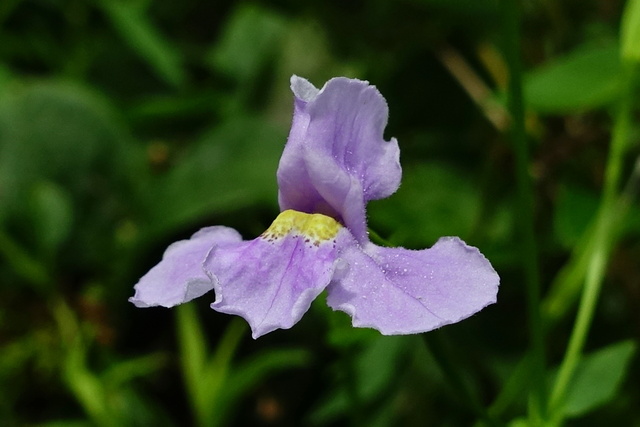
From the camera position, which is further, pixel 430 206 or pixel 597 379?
pixel 430 206

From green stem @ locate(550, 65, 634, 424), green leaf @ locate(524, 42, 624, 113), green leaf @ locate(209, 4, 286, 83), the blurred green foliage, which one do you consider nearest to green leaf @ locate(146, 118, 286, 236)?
the blurred green foliage

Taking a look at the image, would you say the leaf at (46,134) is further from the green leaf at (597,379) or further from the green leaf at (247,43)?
the green leaf at (597,379)

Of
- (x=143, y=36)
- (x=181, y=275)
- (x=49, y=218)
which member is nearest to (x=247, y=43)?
(x=143, y=36)

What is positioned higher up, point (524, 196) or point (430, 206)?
point (524, 196)

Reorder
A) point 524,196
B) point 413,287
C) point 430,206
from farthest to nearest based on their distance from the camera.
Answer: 1. point 430,206
2. point 524,196
3. point 413,287

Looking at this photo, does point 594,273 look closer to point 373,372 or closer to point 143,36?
point 373,372

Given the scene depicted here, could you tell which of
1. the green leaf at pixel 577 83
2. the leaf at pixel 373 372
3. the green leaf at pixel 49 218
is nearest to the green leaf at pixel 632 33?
the green leaf at pixel 577 83
